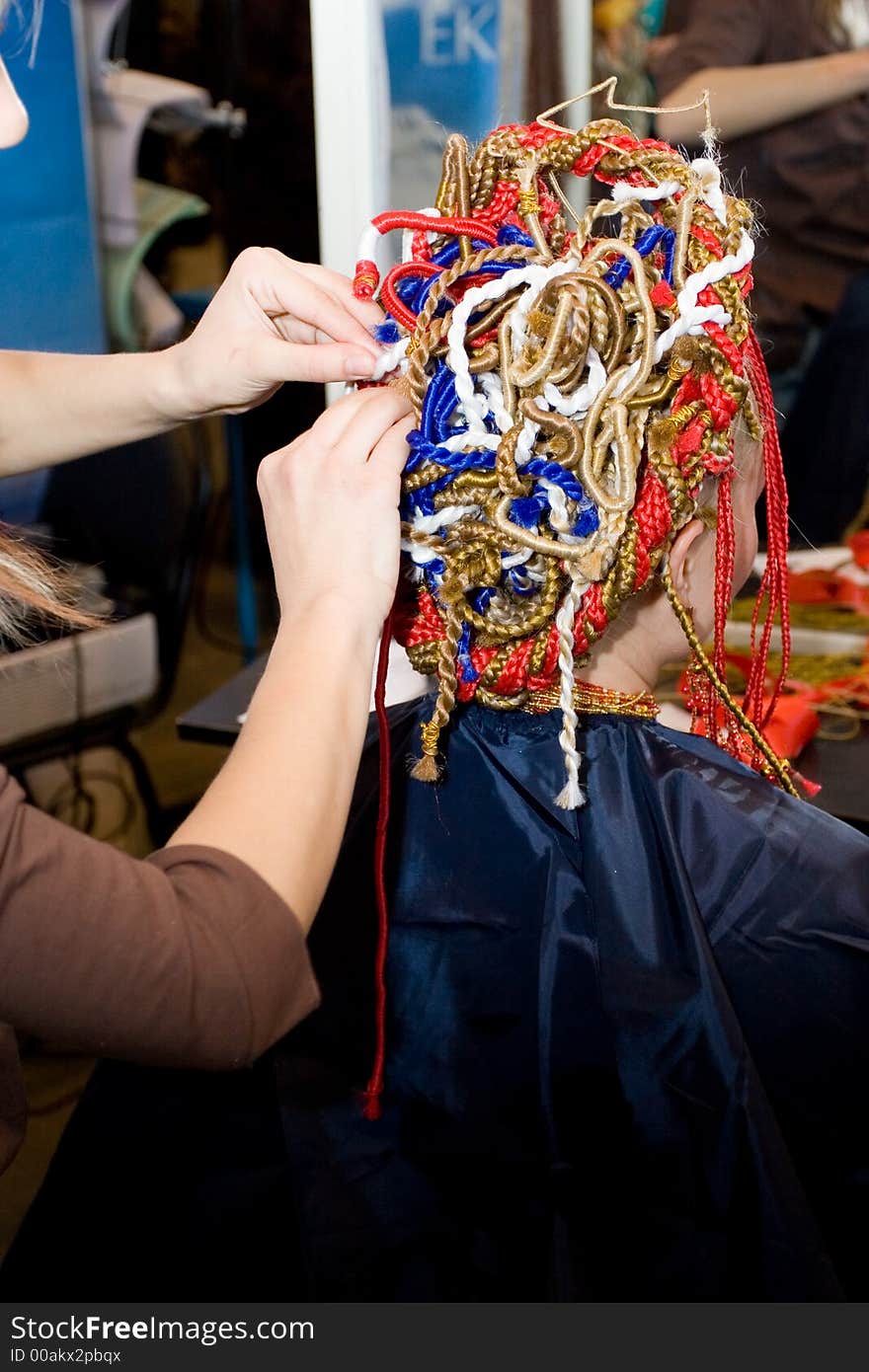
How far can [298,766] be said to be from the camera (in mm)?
628

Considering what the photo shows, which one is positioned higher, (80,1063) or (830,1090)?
(830,1090)

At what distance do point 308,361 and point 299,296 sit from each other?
5cm

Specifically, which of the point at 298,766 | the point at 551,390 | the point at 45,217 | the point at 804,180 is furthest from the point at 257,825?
the point at 804,180

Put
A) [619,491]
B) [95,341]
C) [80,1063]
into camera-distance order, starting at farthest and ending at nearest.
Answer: [95,341]
[80,1063]
[619,491]

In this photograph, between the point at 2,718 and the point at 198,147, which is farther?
the point at 198,147

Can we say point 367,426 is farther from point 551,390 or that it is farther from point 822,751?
point 822,751

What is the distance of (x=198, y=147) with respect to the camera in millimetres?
2396

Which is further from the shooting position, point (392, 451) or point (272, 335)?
point (272, 335)

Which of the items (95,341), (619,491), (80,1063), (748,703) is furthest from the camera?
(95,341)

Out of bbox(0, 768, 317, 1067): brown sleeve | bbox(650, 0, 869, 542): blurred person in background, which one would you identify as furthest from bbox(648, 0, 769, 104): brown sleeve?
bbox(0, 768, 317, 1067): brown sleeve

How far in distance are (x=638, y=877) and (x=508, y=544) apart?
0.85ft
